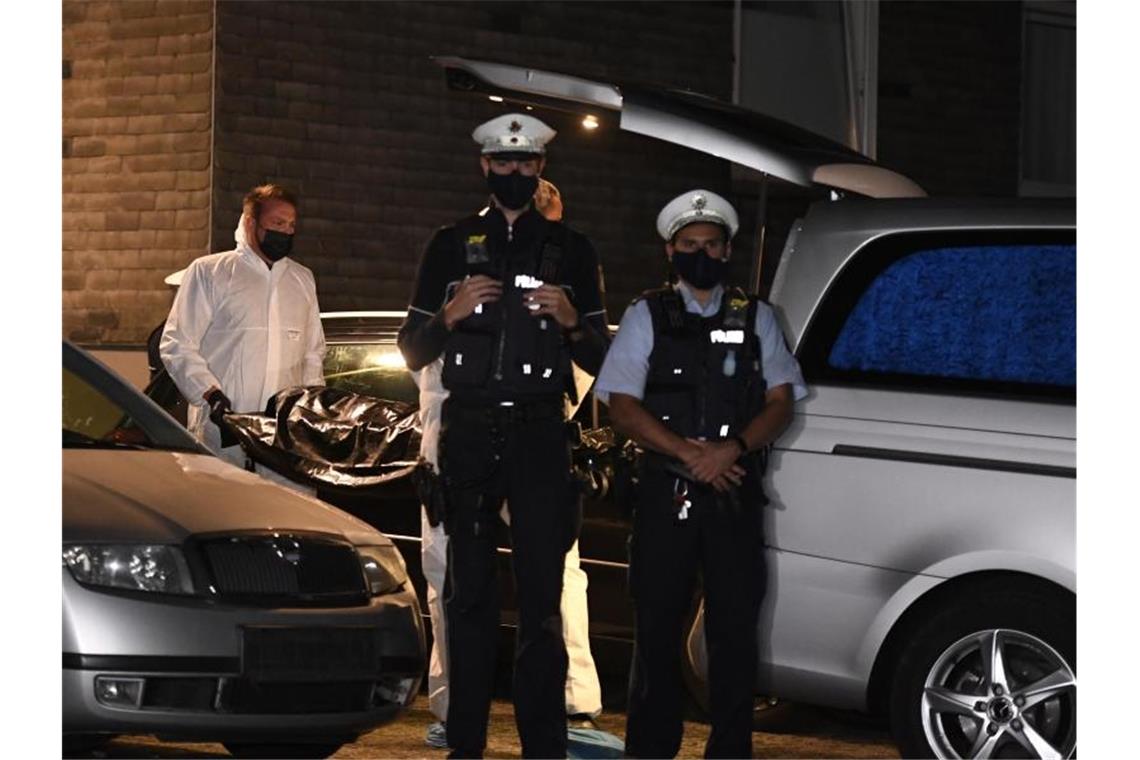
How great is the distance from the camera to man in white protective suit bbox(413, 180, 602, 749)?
8188mm

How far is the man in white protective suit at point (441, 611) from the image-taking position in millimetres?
8188

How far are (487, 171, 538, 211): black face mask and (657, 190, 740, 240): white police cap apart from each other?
429mm

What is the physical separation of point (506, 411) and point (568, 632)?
1.35m

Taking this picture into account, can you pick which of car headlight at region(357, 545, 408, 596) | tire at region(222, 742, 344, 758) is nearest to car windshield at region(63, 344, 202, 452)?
car headlight at region(357, 545, 408, 596)

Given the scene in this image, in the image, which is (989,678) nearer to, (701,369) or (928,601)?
(928,601)

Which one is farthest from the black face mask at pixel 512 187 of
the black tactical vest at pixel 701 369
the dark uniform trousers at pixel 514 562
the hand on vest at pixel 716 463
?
the hand on vest at pixel 716 463

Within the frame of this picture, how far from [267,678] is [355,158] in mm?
7775

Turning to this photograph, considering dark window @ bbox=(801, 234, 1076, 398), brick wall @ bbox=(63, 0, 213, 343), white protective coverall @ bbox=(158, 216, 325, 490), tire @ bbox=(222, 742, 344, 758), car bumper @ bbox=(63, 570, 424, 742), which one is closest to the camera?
car bumper @ bbox=(63, 570, 424, 742)

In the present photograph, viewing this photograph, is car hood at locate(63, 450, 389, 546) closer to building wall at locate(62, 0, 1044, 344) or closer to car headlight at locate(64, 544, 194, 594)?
car headlight at locate(64, 544, 194, 594)

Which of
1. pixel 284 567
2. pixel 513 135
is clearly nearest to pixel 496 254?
pixel 513 135

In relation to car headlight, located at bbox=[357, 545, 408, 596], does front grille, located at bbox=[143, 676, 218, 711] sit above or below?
below

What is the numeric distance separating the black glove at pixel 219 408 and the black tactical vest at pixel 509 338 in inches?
69.3

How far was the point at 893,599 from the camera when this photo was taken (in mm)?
7055
